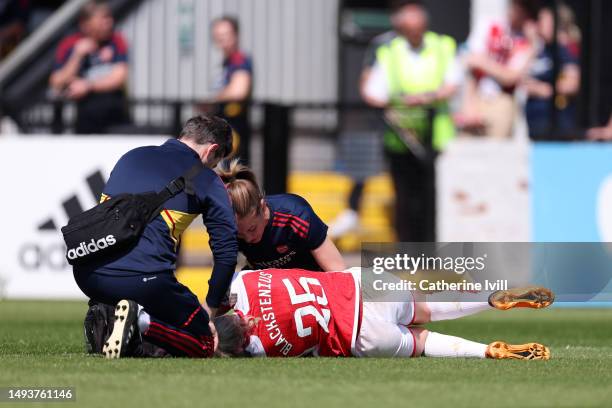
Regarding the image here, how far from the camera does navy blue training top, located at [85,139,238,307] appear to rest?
817 centimetres

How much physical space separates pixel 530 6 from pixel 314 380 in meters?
9.06

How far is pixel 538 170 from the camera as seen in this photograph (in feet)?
49.1

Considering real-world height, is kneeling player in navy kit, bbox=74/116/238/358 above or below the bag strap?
below

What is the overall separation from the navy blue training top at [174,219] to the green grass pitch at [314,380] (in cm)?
51

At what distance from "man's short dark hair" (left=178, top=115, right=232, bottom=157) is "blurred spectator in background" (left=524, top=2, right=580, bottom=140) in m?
7.27

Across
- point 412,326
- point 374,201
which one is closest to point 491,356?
point 412,326

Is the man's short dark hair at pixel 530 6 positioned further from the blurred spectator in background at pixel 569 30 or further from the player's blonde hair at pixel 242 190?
the player's blonde hair at pixel 242 190

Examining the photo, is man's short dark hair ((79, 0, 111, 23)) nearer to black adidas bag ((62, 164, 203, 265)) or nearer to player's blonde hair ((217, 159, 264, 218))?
player's blonde hair ((217, 159, 264, 218))

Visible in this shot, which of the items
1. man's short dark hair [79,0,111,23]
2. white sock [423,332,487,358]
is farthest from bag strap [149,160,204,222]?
man's short dark hair [79,0,111,23]

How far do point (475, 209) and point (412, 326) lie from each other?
624cm

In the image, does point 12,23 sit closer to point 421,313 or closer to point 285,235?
point 285,235

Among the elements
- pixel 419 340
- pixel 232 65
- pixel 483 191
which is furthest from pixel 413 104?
pixel 419 340

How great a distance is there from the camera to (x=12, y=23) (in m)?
20.2

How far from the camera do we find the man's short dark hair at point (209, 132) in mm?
8484
